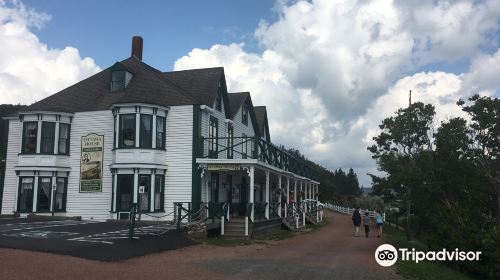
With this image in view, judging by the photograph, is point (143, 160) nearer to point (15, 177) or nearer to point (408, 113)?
point (15, 177)

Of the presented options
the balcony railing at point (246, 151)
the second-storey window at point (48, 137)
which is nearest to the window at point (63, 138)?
the second-storey window at point (48, 137)

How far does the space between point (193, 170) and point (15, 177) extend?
1069 centimetres

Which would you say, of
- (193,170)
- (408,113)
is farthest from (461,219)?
(193,170)

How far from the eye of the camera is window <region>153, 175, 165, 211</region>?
24047mm

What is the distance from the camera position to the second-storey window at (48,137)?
1014 inches

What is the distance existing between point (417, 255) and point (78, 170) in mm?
18179

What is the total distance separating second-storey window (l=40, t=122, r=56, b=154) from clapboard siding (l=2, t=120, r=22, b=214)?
6.18ft

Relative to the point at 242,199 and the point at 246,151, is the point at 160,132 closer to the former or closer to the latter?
the point at 246,151

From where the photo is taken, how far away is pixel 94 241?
15188 millimetres

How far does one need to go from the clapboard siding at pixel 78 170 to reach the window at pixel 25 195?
1.92 metres

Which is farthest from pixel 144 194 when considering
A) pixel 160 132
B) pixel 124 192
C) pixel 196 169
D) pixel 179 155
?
pixel 160 132

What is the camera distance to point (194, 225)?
66.8 ft

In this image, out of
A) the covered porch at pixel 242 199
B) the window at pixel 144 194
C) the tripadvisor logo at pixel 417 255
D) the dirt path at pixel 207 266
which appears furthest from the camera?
the window at pixel 144 194

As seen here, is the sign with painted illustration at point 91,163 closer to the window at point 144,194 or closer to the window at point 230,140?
the window at point 144,194
